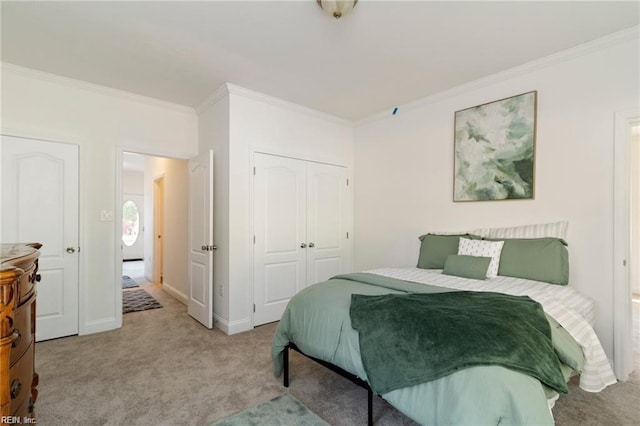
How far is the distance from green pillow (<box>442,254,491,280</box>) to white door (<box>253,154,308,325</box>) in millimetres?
1866

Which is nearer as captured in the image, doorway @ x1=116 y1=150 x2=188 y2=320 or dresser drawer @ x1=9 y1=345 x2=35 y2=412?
dresser drawer @ x1=9 y1=345 x2=35 y2=412

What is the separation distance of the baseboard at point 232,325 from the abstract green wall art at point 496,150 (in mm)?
2722

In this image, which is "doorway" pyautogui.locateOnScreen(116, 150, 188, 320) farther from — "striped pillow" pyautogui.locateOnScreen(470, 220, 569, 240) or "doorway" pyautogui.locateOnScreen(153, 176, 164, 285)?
"striped pillow" pyautogui.locateOnScreen(470, 220, 569, 240)

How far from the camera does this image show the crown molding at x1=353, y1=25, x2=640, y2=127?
239 cm

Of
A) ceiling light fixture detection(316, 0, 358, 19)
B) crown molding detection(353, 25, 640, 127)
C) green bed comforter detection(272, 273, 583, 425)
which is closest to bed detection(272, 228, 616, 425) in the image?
green bed comforter detection(272, 273, 583, 425)

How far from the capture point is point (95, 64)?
286cm

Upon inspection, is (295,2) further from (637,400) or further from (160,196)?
(160,196)

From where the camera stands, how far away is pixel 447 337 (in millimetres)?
1387

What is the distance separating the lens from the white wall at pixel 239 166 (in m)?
3.33

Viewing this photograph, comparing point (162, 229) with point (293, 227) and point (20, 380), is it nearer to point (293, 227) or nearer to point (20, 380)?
point (293, 227)

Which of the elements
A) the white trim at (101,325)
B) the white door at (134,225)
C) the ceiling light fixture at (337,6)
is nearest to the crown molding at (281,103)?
the ceiling light fixture at (337,6)

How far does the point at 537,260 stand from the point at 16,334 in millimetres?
3154

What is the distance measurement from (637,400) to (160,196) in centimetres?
653

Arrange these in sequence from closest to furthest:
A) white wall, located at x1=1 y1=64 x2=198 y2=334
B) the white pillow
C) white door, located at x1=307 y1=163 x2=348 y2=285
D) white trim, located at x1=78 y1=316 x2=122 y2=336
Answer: the white pillow < white wall, located at x1=1 y1=64 x2=198 y2=334 < white trim, located at x1=78 y1=316 x2=122 y2=336 < white door, located at x1=307 y1=163 x2=348 y2=285
